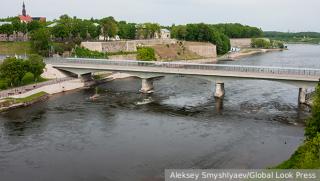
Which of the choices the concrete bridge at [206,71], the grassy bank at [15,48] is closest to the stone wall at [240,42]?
the grassy bank at [15,48]

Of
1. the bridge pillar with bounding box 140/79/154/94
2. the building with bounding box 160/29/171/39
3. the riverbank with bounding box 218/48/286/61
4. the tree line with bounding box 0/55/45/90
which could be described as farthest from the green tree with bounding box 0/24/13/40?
the riverbank with bounding box 218/48/286/61

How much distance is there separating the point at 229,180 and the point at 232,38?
470 ft

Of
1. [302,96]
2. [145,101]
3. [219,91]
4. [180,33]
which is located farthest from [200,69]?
[180,33]

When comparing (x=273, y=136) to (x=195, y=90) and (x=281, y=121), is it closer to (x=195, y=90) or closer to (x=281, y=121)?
(x=281, y=121)

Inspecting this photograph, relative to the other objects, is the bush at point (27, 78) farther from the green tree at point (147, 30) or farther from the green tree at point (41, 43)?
the green tree at point (147, 30)

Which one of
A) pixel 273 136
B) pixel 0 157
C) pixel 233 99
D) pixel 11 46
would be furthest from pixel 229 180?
pixel 11 46

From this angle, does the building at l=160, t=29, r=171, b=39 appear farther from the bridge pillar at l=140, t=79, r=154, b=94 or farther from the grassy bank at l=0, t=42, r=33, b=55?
the bridge pillar at l=140, t=79, r=154, b=94

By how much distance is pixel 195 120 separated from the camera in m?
40.8

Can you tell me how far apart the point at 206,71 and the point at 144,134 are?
1675cm

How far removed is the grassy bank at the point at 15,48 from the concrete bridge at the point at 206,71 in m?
18.5

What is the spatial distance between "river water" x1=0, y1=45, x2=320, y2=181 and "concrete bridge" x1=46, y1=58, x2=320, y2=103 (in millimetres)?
2589

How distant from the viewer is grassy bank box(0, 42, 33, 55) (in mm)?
80750

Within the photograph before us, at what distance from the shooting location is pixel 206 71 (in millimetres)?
50156

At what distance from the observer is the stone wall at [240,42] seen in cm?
15800
